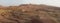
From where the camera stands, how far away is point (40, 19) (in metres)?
0.95

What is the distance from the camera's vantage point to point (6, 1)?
1718 mm

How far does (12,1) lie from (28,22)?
0.88m

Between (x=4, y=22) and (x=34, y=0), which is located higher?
(x=34, y=0)

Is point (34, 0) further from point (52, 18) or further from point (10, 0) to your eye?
point (52, 18)

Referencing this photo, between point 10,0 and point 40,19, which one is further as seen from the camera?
point 10,0

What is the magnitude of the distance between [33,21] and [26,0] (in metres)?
0.81

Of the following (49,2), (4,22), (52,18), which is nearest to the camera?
(4,22)

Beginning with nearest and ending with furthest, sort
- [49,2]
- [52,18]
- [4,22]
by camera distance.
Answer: [4,22] → [52,18] → [49,2]

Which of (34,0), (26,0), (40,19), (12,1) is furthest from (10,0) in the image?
(40,19)

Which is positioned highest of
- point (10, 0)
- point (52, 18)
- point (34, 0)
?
point (10, 0)

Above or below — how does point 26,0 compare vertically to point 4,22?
above

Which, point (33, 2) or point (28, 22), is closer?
point (28, 22)

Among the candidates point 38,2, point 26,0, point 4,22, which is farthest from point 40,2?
point 4,22

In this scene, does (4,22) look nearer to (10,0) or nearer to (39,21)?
(39,21)
